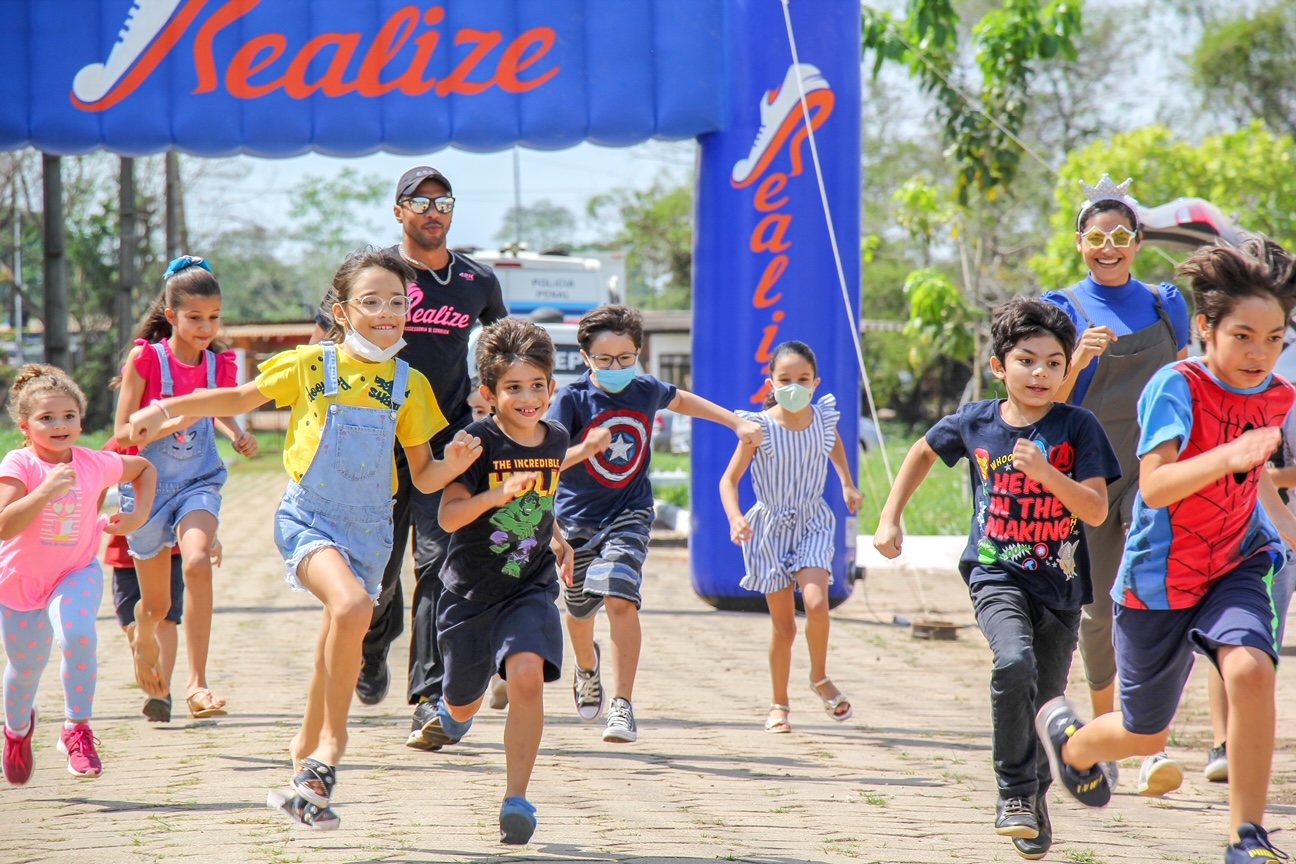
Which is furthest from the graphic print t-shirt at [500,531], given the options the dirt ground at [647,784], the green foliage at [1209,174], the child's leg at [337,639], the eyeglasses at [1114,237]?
A: the green foliage at [1209,174]

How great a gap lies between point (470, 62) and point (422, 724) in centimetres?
515

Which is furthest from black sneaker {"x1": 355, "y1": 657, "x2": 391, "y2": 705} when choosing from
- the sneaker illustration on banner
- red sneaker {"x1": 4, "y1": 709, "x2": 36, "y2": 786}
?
the sneaker illustration on banner

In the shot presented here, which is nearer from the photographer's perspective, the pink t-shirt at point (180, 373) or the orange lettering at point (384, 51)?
the pink t-shirt at point (180, 373)

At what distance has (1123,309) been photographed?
5473 millimetres

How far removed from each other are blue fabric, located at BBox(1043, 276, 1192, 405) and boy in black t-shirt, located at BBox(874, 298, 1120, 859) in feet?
3.76

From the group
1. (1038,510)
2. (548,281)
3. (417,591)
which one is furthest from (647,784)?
(548,281)

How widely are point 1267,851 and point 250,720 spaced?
4461 millimetres

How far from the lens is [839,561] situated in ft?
32.0

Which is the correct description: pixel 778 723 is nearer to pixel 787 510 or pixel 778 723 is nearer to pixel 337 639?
pixel 787 510

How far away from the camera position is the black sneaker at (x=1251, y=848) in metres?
3.48

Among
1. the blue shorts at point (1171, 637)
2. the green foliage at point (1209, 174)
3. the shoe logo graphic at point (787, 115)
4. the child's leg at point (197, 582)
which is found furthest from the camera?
the green foliage at point (1209, 174)

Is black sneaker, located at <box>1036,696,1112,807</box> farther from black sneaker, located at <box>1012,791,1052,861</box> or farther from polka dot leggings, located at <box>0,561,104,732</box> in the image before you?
polka dot leggings, located at <box>0,561,104,732</box>

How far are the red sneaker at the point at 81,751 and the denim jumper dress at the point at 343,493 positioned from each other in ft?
4.05

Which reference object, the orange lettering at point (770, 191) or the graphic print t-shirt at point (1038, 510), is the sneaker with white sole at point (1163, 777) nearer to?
the graphic print t-shirt at point (1038, 510)
